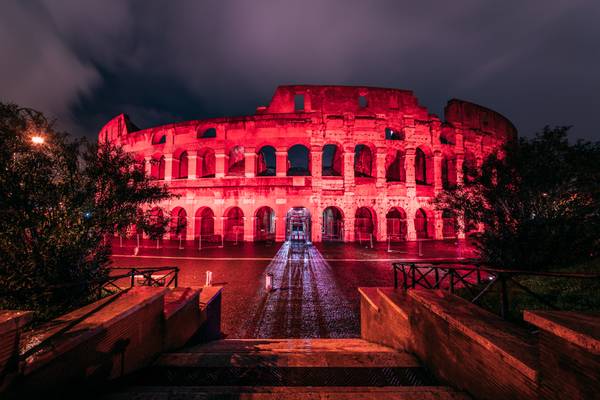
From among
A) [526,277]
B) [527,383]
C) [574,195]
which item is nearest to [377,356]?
[527,383]

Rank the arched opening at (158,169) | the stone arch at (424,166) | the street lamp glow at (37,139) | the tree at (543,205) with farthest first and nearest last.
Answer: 1. the arched opening at (158,169)
2. the stone arch at (424,166)
3. the tree at (543,205)
4. the street lamp glow at (37,139)

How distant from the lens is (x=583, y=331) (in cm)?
135

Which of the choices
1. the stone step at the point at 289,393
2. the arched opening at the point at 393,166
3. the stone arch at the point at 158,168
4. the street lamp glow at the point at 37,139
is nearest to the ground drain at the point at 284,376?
the stone step at the point at 289,393

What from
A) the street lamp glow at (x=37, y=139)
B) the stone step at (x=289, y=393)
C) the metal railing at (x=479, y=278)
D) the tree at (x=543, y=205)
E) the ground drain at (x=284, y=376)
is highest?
the street lamp glow at (x=37, y=139)

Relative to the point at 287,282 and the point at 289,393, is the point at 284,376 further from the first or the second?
the point at 287,282

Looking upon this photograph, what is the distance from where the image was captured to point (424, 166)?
66.2ft

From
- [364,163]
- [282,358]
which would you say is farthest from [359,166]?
Result: [282,358]

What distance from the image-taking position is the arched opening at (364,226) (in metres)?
17.6

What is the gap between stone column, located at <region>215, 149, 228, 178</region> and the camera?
17.2m

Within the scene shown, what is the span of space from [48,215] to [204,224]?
1479cm

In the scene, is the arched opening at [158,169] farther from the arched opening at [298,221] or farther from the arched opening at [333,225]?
the arched opening at [333,225]

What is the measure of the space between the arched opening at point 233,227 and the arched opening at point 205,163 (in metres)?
3.48

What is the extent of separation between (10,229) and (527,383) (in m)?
6.52

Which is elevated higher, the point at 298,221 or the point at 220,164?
the point at 220,164
